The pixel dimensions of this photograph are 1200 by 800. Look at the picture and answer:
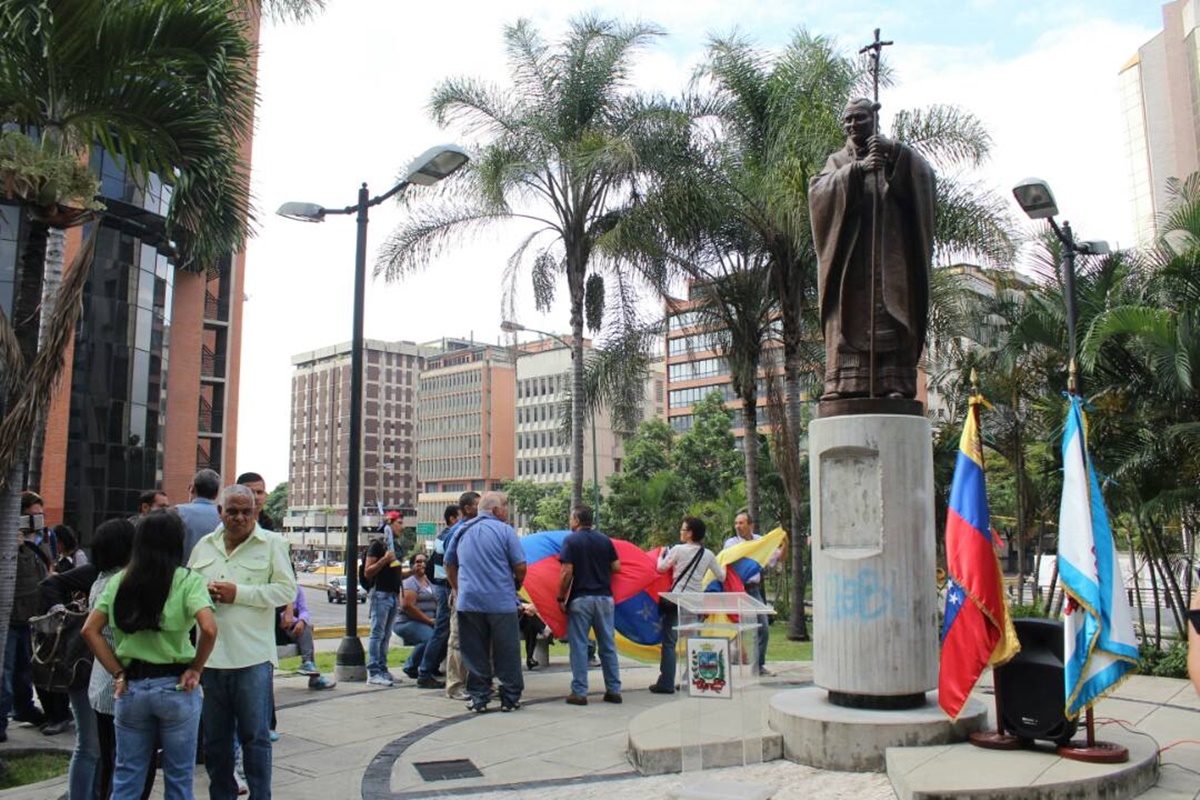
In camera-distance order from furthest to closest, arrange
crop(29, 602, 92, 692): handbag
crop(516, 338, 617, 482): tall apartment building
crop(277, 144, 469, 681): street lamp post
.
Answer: crop(516, 338, 617, 482): tall apartment building
crop(277, 144, 469, 681): street lamp post
crop(29, 602, 92, 692): handbag

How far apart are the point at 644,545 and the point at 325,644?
20225mm

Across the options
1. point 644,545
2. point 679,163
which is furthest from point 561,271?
point 644,545

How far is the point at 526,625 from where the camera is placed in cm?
1220

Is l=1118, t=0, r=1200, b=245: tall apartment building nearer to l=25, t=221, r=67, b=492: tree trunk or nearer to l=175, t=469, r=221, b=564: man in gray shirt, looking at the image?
l=25, t=221, r=67, b=492: tree trunk

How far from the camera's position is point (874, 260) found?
24.6 ft

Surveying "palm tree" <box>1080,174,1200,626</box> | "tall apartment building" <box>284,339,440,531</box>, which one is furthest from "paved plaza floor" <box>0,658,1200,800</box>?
"tall apartment building" <box>284,339,440,531</box>

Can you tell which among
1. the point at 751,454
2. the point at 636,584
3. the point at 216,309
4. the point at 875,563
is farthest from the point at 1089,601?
the point at 216,309

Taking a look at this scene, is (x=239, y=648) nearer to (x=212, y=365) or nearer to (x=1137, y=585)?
(x=1137, y=585)

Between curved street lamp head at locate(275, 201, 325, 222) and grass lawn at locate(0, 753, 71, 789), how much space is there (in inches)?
286

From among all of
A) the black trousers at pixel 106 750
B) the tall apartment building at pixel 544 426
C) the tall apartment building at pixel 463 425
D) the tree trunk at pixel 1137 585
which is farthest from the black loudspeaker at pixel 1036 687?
the tall apartment building at pixel 463 425

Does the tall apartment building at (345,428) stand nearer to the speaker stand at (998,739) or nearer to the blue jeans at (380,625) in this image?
the blue jeans at (380,625)

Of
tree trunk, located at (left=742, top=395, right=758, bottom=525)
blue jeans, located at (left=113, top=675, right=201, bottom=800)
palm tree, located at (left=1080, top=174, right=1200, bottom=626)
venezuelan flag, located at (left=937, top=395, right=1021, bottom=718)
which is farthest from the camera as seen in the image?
tree trunk, located at (left=742, top=395, right=758, bottom=525)

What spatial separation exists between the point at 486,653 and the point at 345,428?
414ft

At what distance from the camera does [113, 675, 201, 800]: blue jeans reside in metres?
4.60
